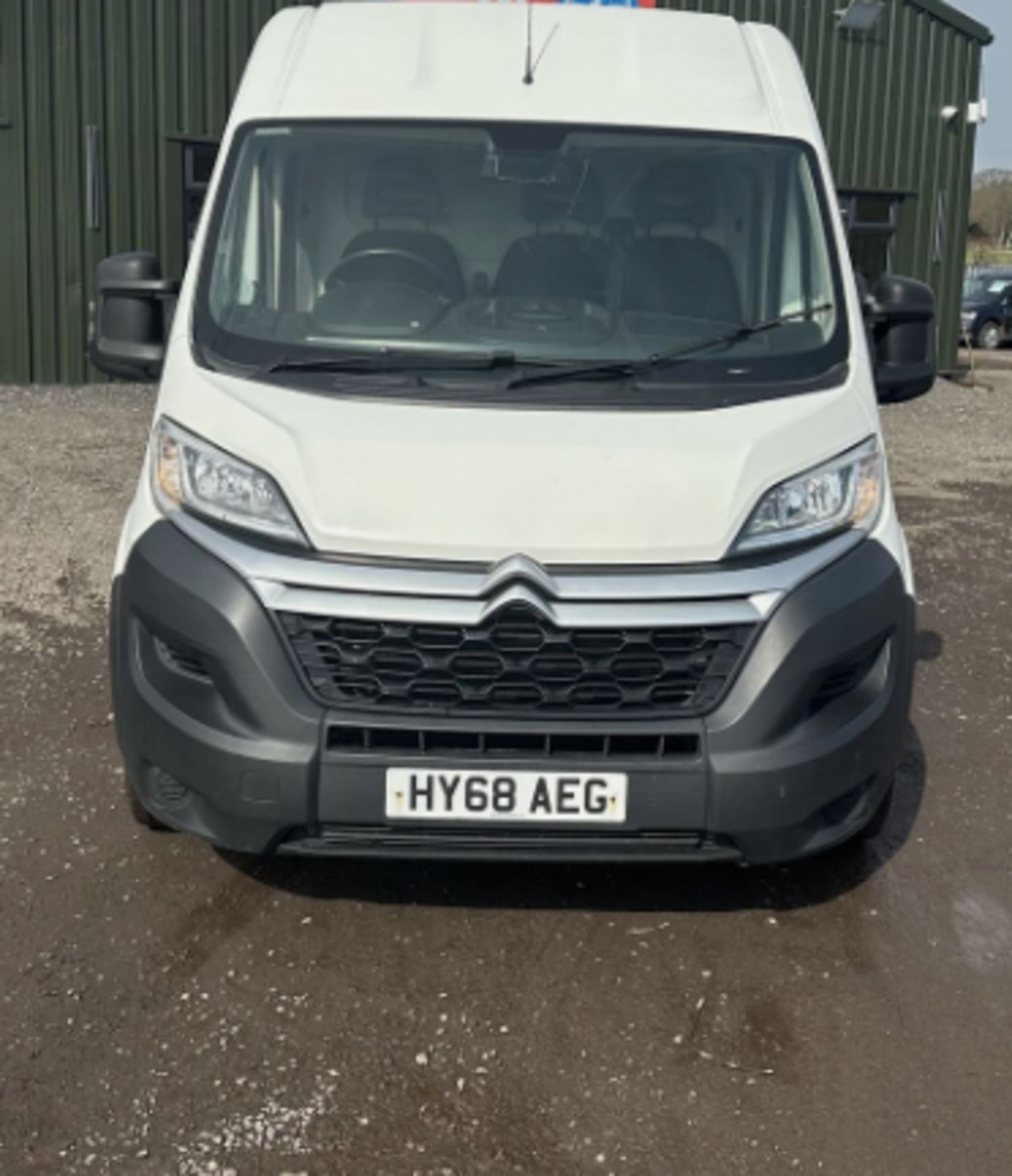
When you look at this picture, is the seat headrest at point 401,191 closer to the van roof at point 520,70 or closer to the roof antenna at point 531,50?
the van roof at point 520,70

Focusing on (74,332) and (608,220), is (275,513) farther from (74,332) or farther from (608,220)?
(74,332)

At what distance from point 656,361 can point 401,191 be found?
3.36 feet

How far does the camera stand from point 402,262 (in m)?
4.47

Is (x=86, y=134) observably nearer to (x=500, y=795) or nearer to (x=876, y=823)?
(x=876, y=823)

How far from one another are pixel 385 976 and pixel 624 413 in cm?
153

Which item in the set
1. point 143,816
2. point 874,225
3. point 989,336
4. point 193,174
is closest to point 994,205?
point 989,336

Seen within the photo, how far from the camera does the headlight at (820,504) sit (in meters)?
3.72

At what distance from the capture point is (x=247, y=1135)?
10.3 feet

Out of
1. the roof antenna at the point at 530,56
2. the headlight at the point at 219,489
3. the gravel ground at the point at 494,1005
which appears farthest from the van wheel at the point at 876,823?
the roof antenna at the point at 530,56

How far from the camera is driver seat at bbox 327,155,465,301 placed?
4418 millimetres

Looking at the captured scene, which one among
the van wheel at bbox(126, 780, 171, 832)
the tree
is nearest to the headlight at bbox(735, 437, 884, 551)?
the van wheel at bbox(126, 780, 171, 832)

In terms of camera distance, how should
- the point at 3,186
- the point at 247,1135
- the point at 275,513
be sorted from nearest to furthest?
the point at 247,1135 < the point at 275,513 < the point at 3,186

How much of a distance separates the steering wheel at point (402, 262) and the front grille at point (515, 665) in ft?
3.98

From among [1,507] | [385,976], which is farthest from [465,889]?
[1,507]
